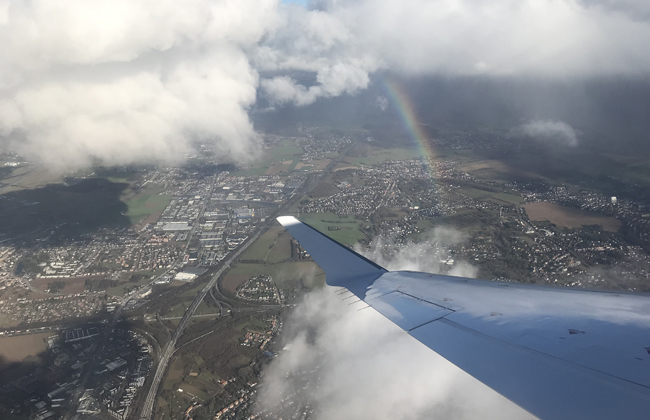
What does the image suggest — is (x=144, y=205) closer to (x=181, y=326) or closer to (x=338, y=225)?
(x=338, y=225)

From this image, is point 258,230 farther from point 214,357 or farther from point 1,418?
point 1,418

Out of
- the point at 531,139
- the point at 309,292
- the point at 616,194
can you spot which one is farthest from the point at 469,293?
the point at 531,139

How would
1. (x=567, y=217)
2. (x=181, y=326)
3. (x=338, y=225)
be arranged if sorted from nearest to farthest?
(x=181, y=326) < (x=567, y=217) < (x=338, y=225)

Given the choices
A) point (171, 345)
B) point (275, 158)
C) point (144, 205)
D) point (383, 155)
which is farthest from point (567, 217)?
point (144, 205)

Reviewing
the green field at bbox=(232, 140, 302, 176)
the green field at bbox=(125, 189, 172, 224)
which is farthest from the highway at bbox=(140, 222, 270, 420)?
the green field at bbox=(232, 140, 302, 176)

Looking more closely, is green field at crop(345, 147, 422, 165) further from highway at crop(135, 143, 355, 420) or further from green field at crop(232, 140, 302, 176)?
highway at crop(135, 143, 355, 420)

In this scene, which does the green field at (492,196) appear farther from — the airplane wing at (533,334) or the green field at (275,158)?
the airplane wing at (533,334)

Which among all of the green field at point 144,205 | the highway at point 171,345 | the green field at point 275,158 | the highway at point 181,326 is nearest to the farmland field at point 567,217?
the highway at point 181,326
